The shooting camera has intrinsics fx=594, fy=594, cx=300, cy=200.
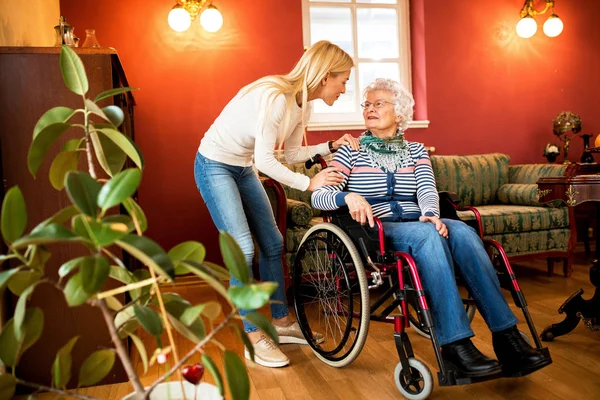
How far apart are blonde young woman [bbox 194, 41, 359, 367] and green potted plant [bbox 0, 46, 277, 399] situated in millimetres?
1177

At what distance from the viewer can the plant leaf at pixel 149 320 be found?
31.0 inches

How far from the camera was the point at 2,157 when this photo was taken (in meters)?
1.93

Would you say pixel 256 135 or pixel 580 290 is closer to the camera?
pixel 256 135

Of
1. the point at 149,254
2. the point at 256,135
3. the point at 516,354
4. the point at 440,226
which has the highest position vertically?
the point at 256,135

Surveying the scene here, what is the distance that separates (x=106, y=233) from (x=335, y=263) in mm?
1477

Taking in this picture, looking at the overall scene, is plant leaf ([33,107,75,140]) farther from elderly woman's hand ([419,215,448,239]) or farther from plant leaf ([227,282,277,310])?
elderly woman's hand ([419,215,448,239])

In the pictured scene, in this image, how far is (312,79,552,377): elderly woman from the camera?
1.78 m

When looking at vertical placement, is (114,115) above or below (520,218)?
above

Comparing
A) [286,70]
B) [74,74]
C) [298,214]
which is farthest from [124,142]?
[286,70]

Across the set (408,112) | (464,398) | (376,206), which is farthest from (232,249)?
A: (408,112)

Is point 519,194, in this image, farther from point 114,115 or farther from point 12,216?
point 12,216

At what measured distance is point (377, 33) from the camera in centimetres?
461

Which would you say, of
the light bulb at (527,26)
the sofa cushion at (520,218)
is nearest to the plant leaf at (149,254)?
the sofa cushion at (520,218)

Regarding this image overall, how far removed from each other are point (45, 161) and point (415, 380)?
4.54 feet
